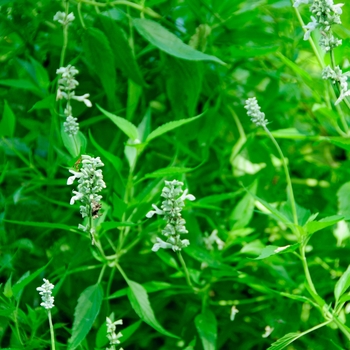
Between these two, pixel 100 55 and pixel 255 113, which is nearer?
pixel 255 113

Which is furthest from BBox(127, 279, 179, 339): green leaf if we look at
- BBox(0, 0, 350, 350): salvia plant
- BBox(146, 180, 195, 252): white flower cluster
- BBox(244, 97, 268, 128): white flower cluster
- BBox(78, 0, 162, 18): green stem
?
BBox(78, 0, 162, 18): green stem

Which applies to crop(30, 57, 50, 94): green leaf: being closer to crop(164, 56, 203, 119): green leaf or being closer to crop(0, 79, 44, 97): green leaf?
crop(0, 79, 44, 97): green leaf

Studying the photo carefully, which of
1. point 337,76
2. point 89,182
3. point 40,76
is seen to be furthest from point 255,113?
point 40,76

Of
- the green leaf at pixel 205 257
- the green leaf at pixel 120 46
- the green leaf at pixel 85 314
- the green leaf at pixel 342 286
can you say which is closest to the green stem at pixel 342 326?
the green leaf at pixel 342 286

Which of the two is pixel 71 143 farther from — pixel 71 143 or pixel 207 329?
pixel 207 329

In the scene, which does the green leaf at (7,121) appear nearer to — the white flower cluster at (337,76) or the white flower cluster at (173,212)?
the white flower cluster at (173,212)

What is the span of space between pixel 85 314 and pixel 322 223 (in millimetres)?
270

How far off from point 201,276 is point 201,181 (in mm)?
171

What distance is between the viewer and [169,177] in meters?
0.79

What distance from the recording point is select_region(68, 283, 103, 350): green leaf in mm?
677

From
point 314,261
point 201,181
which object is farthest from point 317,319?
point 201,181

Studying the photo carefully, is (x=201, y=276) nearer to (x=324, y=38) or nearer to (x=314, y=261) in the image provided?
(x=314, y=261)


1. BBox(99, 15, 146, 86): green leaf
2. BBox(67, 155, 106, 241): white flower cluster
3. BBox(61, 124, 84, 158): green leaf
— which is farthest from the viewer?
A: BBox(99, 15, 146, 86): green leaf

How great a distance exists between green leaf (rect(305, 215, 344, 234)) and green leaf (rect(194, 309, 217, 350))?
Result: 186mm
